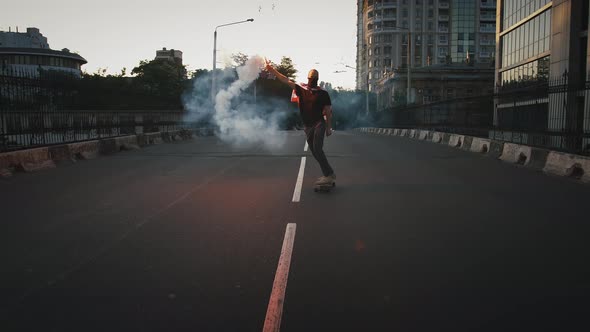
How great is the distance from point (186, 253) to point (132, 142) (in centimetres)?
1710

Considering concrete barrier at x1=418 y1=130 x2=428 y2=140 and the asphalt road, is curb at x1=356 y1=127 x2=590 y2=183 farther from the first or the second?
concrete barrier at x1=418 y1=130 x2=428 y2=140

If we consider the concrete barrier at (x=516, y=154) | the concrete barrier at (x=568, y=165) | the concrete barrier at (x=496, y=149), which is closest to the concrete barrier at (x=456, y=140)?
the concrete barrier at (x=496, y=149)

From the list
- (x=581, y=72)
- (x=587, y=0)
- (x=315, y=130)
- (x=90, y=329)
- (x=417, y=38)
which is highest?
(x=417, y=38)

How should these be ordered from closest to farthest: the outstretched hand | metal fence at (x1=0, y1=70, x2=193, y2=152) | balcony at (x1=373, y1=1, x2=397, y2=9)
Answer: the outstretched hand → metal fence at (x1=0, y1=70, x2=193, y2=152) → balcony at (x1=373, y1=1, x2=397, y2=9)

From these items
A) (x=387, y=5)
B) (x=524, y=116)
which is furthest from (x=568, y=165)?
(x=387, y=5)

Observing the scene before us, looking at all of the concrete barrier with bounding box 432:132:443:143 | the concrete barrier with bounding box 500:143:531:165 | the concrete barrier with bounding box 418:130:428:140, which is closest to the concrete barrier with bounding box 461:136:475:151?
the concrete barrier with bounding box 500:143:531:165

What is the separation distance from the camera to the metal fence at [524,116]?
47.2 feet

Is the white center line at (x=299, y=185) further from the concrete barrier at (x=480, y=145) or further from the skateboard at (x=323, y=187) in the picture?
the concrete barrier at (x=480, y=145)

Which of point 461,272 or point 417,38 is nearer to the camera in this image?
point 461,272

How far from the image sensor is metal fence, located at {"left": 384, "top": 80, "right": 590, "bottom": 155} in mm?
14391

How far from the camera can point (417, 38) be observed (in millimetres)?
143875

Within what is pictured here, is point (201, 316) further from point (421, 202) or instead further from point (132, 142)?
point (132, 142)

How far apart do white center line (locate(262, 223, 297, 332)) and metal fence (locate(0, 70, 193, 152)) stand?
10324 millimetres

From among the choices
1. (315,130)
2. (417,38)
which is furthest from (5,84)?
(417,38)
